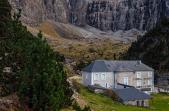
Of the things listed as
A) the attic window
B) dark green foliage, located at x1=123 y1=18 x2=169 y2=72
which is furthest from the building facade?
the attic window

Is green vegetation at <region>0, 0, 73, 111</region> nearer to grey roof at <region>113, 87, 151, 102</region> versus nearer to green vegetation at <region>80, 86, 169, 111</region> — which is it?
green vegetation at <region>80, 86, 169, 111</region>

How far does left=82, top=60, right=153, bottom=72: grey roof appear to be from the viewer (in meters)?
85.6

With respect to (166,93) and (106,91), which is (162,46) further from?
(106,91)

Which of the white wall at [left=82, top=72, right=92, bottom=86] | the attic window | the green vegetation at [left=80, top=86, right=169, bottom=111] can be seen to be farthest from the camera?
the white wall at [left=82, top=72, right=92, bottom=86]

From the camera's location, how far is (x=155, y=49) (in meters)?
125

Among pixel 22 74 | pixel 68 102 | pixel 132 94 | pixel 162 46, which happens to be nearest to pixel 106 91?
pixel 132 94

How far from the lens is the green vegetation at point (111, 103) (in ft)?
191

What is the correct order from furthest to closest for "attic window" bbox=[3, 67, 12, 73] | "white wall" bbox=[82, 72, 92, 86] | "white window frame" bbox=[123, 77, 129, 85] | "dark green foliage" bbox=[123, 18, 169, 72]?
"dark green foliage" bbox=[123, 18, 169, 72] < "white window frame" bbox=[123, 77, 129, 85] < "white wall" bbox=[82, 72, 92, 86] < "attic window" bbox=[3, 67, 12, 73]

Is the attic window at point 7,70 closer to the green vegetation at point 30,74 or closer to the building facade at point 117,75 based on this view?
the green vegetation at point 30,74

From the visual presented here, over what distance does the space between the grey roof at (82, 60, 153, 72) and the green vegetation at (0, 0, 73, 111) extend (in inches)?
1822

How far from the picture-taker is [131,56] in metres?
132

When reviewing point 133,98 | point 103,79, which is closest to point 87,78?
point 103,79

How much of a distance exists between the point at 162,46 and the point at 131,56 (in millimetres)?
11805

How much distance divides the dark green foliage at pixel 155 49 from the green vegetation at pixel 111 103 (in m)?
33.1
